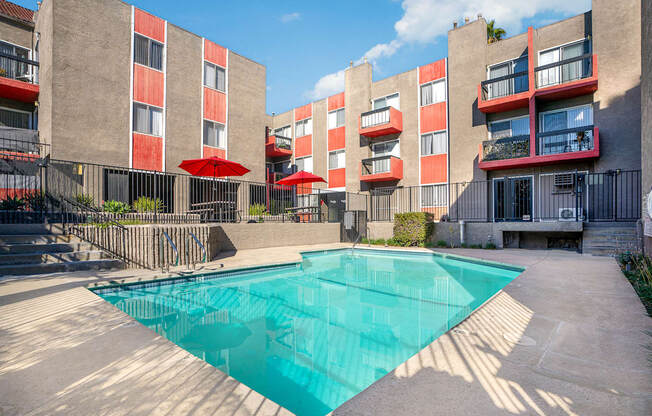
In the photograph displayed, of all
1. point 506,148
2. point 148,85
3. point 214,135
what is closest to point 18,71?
point 148,85

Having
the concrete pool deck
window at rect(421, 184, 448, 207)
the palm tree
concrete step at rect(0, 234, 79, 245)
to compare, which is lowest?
the concrete pool deck

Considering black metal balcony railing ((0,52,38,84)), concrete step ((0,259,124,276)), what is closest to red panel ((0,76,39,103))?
black metal balcony railing ((0,52,38,84))

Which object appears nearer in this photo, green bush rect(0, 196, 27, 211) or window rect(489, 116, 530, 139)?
green bush rect(0, 196, 27, 211)

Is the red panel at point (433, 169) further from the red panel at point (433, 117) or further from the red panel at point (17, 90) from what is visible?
the red panel at point (17, 90)

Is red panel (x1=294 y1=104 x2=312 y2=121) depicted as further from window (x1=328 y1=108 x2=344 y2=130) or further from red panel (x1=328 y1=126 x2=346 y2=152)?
red panel (x1=328 y1=126 x2=346 y2=152)

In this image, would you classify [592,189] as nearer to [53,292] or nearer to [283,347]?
[283,347]

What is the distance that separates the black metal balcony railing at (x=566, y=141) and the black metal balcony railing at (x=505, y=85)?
8.56 ft

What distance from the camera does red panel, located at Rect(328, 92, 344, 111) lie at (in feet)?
72.3

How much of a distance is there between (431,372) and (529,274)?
16.6ft

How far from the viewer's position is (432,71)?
59.0 ft

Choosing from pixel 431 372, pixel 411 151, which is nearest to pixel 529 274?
pixel 431 372

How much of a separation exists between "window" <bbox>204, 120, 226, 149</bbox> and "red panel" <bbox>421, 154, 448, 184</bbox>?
11.0m

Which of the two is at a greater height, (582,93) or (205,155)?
(582,93)

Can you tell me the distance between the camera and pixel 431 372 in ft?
7.54
